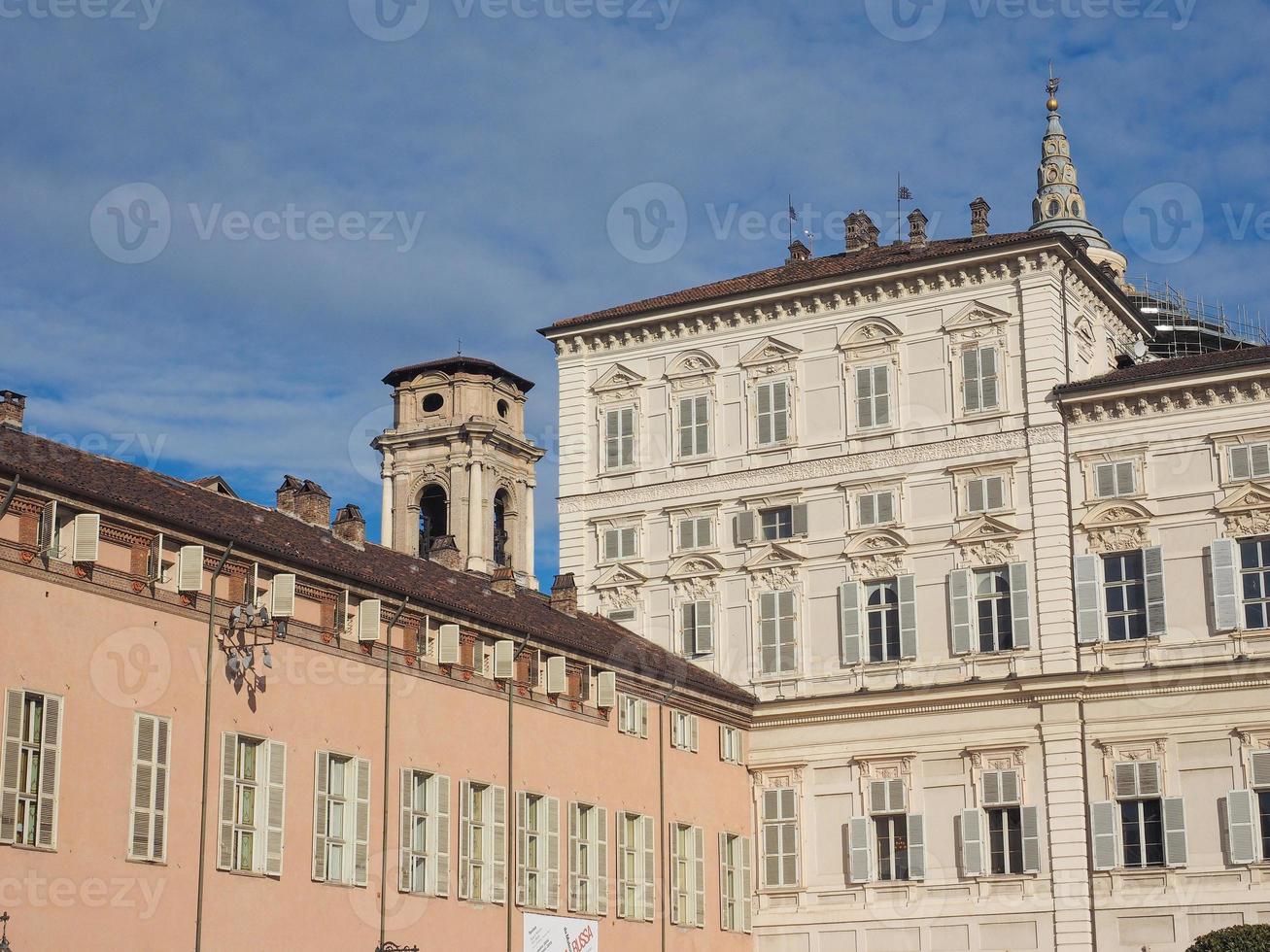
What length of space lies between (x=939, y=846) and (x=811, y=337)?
45.8ft

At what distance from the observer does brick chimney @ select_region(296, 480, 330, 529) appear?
144ft

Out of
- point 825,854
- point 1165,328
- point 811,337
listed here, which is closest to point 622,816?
point 825,854

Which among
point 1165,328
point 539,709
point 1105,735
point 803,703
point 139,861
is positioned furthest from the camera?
point 1165,328

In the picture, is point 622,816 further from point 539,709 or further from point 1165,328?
point 1165,328

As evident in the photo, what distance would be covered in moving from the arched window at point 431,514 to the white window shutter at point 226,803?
60.8 metres

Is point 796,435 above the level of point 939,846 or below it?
above

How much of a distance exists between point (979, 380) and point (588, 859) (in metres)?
16.3

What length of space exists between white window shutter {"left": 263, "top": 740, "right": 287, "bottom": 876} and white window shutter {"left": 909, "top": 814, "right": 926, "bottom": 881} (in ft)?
62.4

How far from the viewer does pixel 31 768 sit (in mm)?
29453

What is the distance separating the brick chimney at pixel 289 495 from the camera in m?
44.0

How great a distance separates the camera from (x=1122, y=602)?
47.0 meters

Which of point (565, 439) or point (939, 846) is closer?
point (939, 846)

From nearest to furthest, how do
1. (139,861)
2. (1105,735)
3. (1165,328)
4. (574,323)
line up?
(139,861) → (1105,735) → (574,323) → (1165,328)
